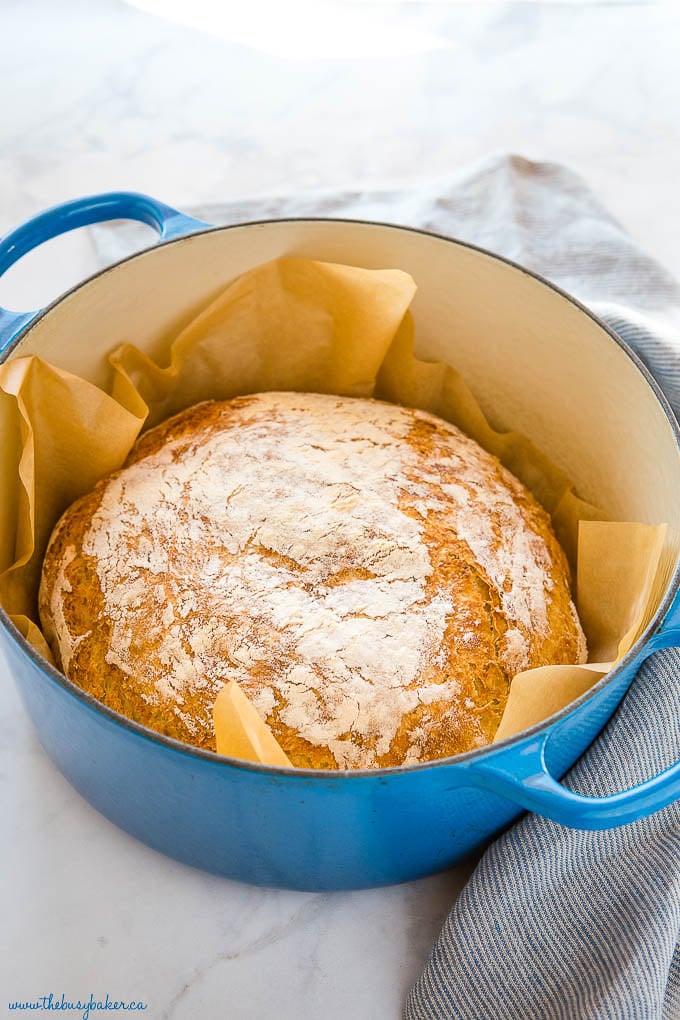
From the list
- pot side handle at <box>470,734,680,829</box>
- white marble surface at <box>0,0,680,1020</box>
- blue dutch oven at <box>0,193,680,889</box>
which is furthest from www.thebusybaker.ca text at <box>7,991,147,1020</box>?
white marble surface at <box>0,0,680,1020</box>

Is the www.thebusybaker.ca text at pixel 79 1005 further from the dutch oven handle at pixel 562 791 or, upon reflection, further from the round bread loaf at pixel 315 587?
the dutch oven handle at pixel 562 791

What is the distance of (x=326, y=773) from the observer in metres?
0.70

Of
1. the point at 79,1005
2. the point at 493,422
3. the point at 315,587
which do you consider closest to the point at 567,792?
the point at 315,587

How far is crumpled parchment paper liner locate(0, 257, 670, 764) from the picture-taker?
1014 mm

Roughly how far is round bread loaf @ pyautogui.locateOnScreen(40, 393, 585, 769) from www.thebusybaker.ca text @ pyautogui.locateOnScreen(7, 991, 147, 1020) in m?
0.22

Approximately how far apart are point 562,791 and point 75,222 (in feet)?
2.43

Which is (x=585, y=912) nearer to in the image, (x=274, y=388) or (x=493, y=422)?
(x=493, y=422)

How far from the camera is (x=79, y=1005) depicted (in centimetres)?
88

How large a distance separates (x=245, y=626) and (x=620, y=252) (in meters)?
0.88

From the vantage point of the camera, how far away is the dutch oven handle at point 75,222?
1058 millimetres

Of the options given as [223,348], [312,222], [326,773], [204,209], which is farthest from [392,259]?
[326,773]

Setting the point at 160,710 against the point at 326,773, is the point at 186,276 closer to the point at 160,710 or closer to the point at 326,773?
the point at 160,710

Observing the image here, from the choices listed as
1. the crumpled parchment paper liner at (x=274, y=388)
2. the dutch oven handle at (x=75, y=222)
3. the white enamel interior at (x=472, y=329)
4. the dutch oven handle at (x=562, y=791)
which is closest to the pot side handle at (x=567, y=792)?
the dutch oven handle at (x=562, y=791)

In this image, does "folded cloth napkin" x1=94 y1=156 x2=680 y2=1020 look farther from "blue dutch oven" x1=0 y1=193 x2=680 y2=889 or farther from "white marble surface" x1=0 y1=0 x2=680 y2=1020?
"white marble surface" x1=0 y1=0 x2=680 y2=1020
